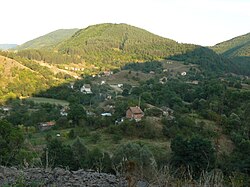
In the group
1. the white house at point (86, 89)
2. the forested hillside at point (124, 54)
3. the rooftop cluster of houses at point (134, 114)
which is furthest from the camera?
the forested hillside at point (124, 54)

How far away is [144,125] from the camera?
2619 cm

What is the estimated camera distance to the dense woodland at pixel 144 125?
29.7 ft

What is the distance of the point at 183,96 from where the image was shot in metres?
42.6

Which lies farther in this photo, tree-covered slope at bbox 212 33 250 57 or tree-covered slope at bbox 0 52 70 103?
tree-covered slope at bbox 212 33 250 57

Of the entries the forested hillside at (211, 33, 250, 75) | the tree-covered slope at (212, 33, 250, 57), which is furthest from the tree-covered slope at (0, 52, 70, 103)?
the tree-covered slope at (212, 33, 250, 57)

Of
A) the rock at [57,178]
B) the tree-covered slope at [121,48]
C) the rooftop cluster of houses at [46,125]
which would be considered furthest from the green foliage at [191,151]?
the tree-covered slope at [121,48]

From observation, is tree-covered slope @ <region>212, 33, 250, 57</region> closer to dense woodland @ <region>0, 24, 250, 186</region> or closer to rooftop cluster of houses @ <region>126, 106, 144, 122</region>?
dense woodland @ <region>0, 24, 250, 186</region>

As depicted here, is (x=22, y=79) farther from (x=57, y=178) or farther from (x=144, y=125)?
(x=57, y=178)

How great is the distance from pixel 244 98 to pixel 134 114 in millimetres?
12492

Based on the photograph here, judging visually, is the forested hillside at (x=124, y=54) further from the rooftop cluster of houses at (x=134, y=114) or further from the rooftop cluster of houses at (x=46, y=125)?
the rooftop cluster of houses at (x=46, y=125)

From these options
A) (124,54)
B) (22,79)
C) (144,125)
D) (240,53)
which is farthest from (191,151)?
(240,53)

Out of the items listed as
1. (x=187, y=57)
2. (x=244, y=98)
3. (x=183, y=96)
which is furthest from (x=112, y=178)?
(x=187, y=57)

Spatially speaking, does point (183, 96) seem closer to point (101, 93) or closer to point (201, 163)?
point (101, 93)

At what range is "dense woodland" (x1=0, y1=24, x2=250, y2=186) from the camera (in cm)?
906
